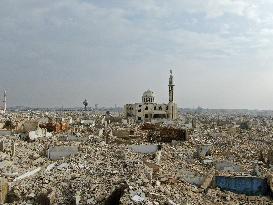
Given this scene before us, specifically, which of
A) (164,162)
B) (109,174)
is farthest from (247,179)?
(109,174)

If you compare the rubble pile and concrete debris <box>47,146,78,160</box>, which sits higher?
concrete debris <box>47,146,78,160</box>

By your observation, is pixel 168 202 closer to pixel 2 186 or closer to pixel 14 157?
pixel 2 186

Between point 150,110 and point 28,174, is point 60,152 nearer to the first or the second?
point 28,174

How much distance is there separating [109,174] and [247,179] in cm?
570

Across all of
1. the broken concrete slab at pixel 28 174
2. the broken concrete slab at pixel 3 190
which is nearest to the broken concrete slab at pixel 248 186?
the broken concrete slab at pixel 28 174

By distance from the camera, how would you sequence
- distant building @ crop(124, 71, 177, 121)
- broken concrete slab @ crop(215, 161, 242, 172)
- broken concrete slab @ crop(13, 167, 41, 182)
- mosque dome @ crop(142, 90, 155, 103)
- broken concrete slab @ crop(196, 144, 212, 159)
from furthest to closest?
mosque dome @ crop(142, 90, 155, 103)
distant building @ crop(124, 71, 177, 121)
broken concrete slab @ crop(196, 144, 212, 159)
broken concrete slab @ crop(215, 161, 242, 172)
broken concrete slab @ crop(13, 167, 41, 182)

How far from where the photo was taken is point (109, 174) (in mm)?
13422

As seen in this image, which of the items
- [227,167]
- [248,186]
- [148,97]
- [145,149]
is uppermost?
[148,97]

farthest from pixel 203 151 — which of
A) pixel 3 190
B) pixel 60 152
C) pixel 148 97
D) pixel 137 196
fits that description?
pixel 148 97

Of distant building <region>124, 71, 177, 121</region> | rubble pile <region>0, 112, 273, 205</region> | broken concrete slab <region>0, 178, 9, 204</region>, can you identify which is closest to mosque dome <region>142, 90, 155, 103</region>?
distant building <region>124, 71, 177, 121</region>

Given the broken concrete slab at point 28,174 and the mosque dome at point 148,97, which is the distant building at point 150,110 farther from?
the broken concrete slab at point 28,174

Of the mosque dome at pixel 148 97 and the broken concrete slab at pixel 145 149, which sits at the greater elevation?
the mosque dome at pixel 148 97

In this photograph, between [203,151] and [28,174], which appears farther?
[203,151]

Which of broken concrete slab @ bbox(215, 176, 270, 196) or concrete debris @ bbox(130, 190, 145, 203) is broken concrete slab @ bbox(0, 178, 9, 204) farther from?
broken concrete slab @ bbox(215, 176, 270, 196)
